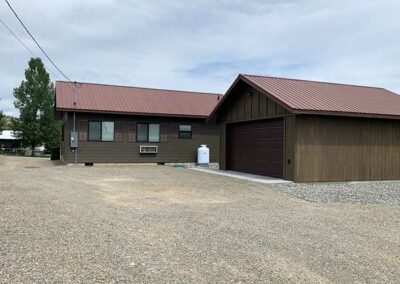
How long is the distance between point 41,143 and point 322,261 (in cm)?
3954

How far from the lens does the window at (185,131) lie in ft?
75.0

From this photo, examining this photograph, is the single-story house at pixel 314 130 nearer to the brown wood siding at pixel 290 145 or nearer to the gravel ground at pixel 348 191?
the brown wood siding at pixel 290 145

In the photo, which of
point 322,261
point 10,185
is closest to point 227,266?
point 322,261

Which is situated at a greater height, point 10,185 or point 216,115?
point 216,115

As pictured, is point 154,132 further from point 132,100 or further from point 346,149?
point 346,149

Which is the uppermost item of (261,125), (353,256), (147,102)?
(147,102)

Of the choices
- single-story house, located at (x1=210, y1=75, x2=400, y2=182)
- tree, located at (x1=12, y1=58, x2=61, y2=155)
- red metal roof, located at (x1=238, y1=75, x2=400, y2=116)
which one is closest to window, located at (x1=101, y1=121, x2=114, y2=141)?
single-story house, located at (x1=210, y1=75, x2=400, y2=182)

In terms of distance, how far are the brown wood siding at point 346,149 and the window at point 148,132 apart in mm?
10509

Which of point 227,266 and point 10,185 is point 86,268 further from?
point 10,185

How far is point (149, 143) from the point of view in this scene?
871 inches

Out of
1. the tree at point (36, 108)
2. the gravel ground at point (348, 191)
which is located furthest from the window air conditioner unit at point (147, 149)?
the tree at point (36, 108)

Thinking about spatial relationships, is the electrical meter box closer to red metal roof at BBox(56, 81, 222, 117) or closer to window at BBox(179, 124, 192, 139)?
red metal roof at BBox(56, 81, 222, 117)

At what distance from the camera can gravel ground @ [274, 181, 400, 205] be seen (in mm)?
10133

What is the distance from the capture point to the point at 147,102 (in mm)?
22875
